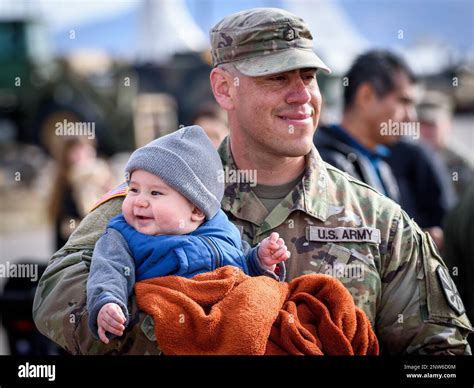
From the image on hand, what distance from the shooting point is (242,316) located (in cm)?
235

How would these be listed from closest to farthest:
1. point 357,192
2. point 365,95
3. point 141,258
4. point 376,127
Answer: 1. point 141,258
2. point 357,192
3. point 376,127
4. point 365,95

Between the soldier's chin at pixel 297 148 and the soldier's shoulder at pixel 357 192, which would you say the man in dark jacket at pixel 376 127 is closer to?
the soldier's shoulder at pixel 357 192

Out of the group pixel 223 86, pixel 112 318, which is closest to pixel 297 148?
pixel 223 86

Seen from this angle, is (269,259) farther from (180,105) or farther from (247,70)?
(180,105)

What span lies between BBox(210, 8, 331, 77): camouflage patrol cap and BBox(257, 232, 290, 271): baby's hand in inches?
17.1

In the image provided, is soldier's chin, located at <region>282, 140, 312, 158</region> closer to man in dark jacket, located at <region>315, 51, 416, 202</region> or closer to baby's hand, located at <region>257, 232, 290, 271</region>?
baby's hand, located at <region>257, 232, 290, 271</region>

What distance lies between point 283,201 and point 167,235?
A: 39 cm

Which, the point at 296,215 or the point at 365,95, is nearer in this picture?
the point at 296,215

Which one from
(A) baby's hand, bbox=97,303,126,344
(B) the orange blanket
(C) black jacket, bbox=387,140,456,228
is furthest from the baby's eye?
(C) black jacket, bbox=387,140,456,228

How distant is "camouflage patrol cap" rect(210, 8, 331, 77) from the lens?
257 centimetres

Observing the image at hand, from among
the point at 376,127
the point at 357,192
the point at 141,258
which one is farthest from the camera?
the point at 376,127

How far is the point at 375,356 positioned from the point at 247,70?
81 cm

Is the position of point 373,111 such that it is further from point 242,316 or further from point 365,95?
point 242,316

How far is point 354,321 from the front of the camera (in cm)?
249
